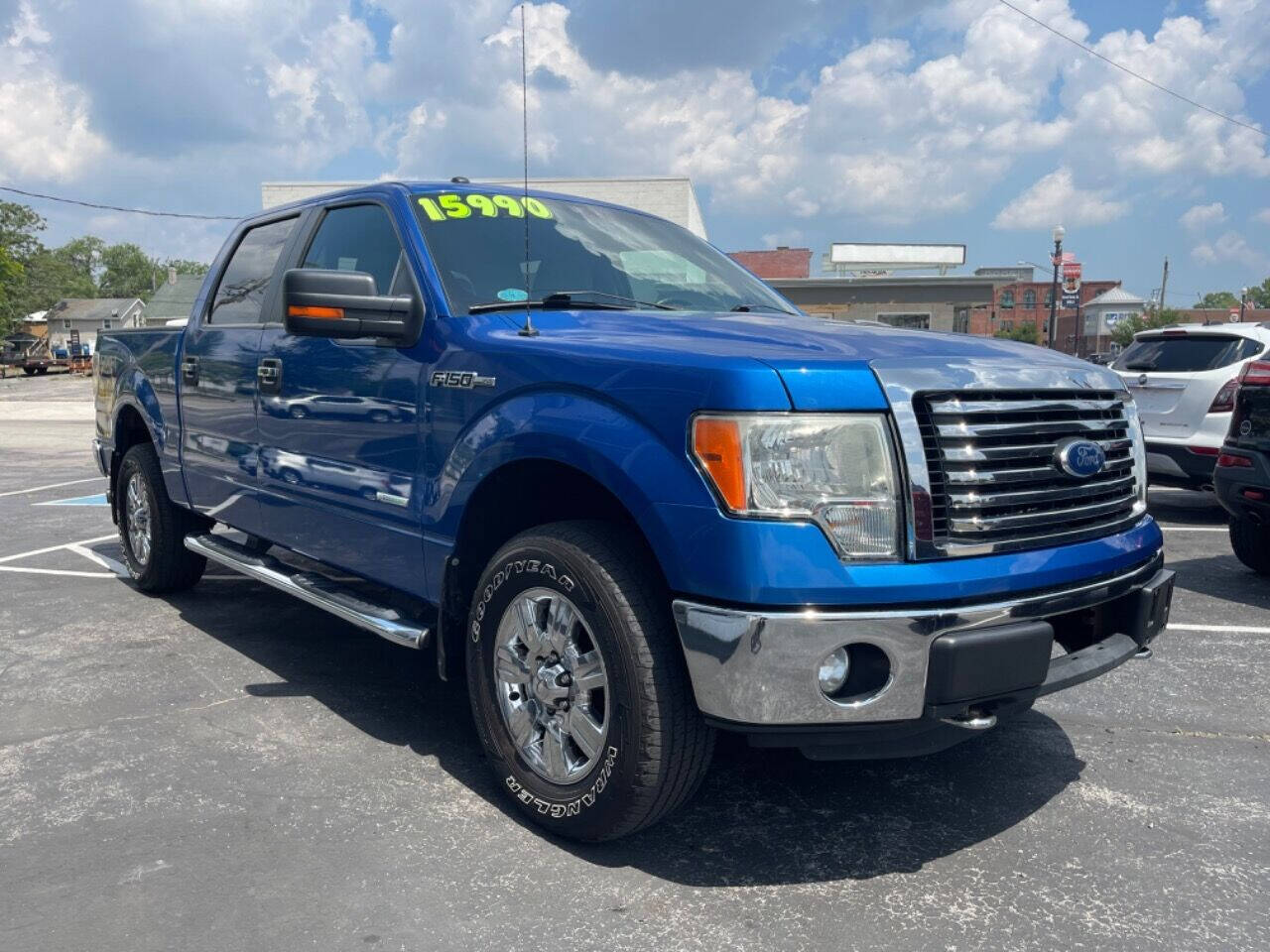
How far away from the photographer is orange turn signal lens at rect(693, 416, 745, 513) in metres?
2.52

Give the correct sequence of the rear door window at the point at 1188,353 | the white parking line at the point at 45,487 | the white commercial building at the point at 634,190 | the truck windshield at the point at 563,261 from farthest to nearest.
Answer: the white commercial building at the point at 634,190 < the white parking line at the point at 45,487 < the rear door window at the point at 1188,353 < the truck windshield at the point at 563,261

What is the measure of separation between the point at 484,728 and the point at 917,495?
1502 mm

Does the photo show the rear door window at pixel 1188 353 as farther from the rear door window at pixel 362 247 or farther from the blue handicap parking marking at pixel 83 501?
the blue handicap parking marking at pixel 83 501

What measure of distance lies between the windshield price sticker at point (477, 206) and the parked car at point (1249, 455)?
414 centimetres

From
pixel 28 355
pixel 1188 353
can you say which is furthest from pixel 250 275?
pixel 28 355

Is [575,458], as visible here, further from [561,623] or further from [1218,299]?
[1218,299]

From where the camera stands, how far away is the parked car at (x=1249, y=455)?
576cm

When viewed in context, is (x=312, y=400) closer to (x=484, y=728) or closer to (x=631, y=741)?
(x=484, y=728)

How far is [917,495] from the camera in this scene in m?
2.56

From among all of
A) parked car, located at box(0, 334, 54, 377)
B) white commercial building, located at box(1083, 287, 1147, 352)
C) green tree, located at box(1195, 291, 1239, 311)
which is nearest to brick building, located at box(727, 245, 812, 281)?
parked car, located at box(0, 334, 54, 377)

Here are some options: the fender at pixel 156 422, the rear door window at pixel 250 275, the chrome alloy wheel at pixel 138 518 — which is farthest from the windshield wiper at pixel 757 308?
the chrome alloy wheel at pixel 138 518

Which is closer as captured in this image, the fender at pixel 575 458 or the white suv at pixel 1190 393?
the fender at pixel 575 458

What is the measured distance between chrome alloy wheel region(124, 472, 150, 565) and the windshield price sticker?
2.82 m

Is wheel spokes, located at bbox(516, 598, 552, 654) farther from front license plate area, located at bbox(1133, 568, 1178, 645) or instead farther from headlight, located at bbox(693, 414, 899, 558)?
front license plate area, located at bbox(1133, 568, 1178, 645)
